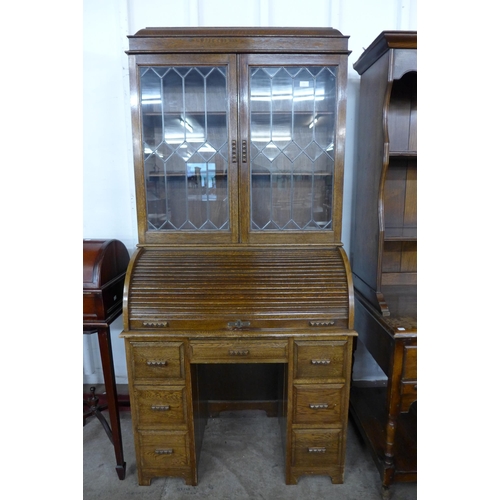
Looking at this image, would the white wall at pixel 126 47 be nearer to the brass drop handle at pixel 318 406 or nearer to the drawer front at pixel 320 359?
the drawer front at pixel 320 359

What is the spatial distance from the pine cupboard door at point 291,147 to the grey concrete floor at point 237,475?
126 cm

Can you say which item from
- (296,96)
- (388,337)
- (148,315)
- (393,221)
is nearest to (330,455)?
(388,337)

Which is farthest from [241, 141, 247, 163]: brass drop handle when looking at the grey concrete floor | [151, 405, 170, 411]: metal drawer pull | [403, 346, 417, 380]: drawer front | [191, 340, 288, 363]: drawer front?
the grey concrete floor

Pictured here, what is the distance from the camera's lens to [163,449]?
1.61m

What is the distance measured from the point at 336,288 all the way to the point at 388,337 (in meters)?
0.32

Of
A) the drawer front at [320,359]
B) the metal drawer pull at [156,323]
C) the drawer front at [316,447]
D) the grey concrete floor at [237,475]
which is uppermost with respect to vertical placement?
the metal drawer pull at [156,323]

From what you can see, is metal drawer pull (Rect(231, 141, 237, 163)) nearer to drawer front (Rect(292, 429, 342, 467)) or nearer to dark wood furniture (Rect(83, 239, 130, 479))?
dark wood furniture (Rect(83, 239, 130, 479))

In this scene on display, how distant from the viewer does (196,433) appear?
5.64 feet

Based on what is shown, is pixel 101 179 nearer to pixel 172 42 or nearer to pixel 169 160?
pixel 169 160

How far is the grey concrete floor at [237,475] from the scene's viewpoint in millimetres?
1632

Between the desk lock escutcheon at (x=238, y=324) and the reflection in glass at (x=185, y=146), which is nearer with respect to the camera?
the desk lock escutcheon at (x=238, y=324)

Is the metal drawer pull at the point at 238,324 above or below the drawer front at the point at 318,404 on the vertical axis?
above

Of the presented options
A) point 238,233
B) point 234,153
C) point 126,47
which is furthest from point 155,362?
point 126,47

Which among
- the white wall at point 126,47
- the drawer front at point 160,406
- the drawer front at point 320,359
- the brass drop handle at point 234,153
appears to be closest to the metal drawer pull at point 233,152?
the brass drop handle at point 234,153
